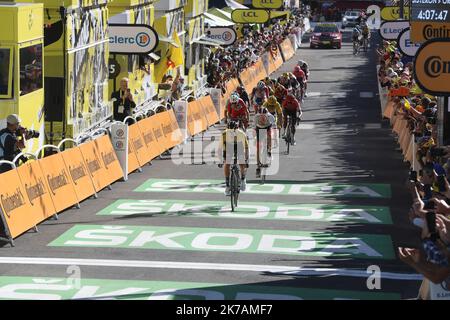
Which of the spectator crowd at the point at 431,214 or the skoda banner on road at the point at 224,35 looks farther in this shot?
the skoda banner on road at the point at 224,35

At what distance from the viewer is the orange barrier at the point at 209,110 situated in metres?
34.7

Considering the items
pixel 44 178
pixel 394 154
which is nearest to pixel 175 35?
pixel 394 154

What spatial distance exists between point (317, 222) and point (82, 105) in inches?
325

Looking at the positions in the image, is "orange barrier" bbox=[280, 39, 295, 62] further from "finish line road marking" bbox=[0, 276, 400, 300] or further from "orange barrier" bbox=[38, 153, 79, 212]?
"finish line road marking" bbox=[0, 276, 400, 300]

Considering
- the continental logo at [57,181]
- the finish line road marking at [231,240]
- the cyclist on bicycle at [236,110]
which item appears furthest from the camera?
the cyclist on bicycle at [236,110]

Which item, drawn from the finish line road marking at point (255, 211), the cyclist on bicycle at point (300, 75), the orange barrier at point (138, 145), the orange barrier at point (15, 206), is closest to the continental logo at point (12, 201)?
the orange barrier at point (15, 206)

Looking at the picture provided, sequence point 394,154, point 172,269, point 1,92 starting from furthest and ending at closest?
point 394,154, point 1,92, point 172,269

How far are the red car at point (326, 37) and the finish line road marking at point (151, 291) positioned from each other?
204 feet

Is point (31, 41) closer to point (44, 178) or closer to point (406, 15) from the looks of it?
point (44, 178)

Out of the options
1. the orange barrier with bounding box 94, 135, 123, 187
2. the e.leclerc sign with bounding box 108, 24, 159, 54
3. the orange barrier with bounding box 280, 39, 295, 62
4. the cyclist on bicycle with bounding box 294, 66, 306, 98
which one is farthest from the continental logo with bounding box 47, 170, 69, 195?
the orange barrier with bounding box 280, 39, 295, 62

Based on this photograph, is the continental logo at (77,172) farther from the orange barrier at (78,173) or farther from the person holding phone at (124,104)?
the person holding phone at (124,104)

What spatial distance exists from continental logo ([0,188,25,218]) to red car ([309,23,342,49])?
59.4 m

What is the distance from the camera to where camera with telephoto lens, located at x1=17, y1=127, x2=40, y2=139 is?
19.3 meters
